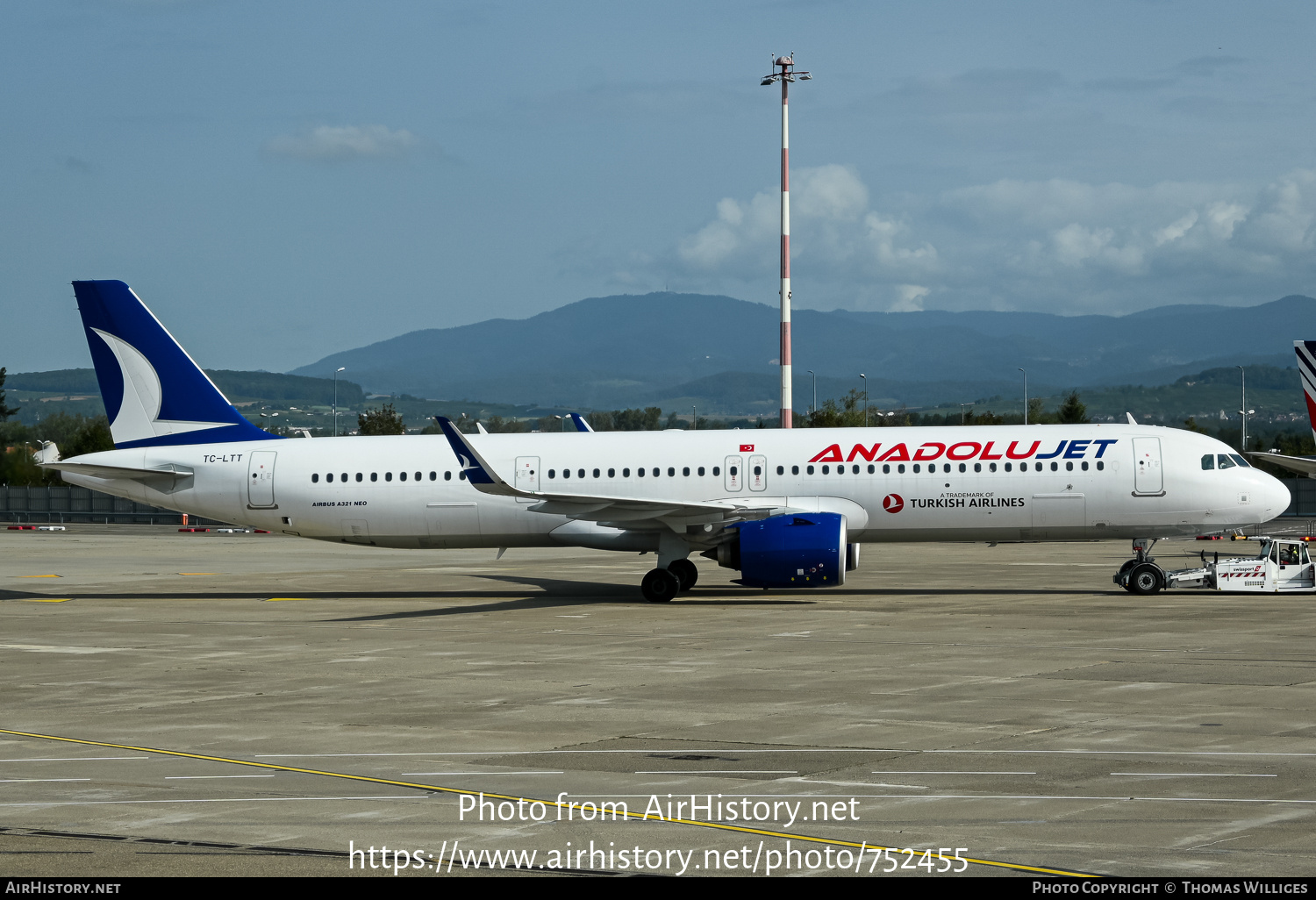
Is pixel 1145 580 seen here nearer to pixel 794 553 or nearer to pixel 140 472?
pixel 794 553

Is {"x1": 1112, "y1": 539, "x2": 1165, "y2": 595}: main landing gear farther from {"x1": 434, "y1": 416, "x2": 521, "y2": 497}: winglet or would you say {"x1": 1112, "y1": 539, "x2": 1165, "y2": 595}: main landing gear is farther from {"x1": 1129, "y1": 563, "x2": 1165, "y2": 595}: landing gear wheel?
{"x1": 434, "y1": 416, "x2": 521, "y2": 497}: winglet

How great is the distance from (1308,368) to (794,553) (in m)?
17.6

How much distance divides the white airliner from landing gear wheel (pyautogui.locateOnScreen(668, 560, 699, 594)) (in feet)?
0.14

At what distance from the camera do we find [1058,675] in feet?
62.1

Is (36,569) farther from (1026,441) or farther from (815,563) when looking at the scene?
(1026,441)

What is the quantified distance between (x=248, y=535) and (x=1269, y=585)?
55.9 metres

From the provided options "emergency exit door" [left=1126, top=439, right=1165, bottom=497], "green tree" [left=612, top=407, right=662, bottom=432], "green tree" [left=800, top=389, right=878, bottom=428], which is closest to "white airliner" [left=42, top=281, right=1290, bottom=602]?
"emergency exit door" [left=1126, top=439, right=1165, bottom=497]

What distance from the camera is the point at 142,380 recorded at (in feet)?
116

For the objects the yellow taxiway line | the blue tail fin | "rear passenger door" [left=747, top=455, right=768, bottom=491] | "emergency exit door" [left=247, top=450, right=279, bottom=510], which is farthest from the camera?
the blue tail fin

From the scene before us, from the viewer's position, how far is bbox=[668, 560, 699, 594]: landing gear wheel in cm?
3253

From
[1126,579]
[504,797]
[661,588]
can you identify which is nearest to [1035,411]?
[1126,579]

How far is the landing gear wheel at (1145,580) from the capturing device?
31.6 m

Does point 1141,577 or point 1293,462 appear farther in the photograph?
point 1293,462

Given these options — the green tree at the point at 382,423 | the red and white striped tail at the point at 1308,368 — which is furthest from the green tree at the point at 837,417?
the red and white striped tail at the point at 1308,368
